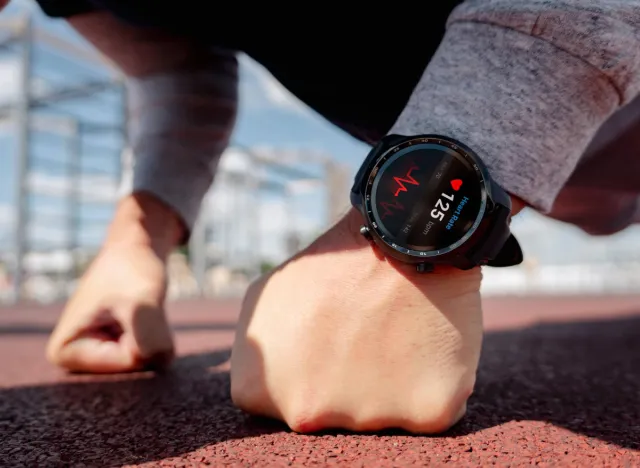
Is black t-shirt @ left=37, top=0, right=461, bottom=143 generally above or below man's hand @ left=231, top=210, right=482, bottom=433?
above

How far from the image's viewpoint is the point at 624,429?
494 millimetres

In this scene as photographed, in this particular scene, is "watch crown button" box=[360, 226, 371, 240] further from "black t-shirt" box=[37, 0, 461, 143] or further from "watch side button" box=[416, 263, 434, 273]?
"black t-shirt" box=[37, 0, 461, 143]

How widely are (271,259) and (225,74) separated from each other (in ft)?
22.8

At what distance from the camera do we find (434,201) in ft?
1.56

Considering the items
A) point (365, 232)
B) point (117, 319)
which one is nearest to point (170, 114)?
point (117, 319)

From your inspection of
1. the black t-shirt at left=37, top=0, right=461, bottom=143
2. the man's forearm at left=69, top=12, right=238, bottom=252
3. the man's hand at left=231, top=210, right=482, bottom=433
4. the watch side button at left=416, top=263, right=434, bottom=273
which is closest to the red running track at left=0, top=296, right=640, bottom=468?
the man's hand at left=231, top=210, right=482, bottom=433

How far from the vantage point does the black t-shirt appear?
0.78 m

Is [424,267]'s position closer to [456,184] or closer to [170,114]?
[456,184]

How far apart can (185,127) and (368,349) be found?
22.3 inches

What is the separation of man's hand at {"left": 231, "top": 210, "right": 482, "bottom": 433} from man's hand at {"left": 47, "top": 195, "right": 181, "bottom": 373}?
0.28 meters

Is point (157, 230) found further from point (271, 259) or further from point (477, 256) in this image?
point (271, 259)

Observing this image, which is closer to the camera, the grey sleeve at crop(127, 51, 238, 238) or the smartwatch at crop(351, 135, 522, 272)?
the smartwatch at crop(351, 135, 522, 272)

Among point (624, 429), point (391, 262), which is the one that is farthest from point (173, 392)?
point (624, 429)

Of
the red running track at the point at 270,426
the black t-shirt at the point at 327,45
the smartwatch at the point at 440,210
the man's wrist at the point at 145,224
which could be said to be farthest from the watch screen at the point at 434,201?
the man's wrist at the point at 145,224
